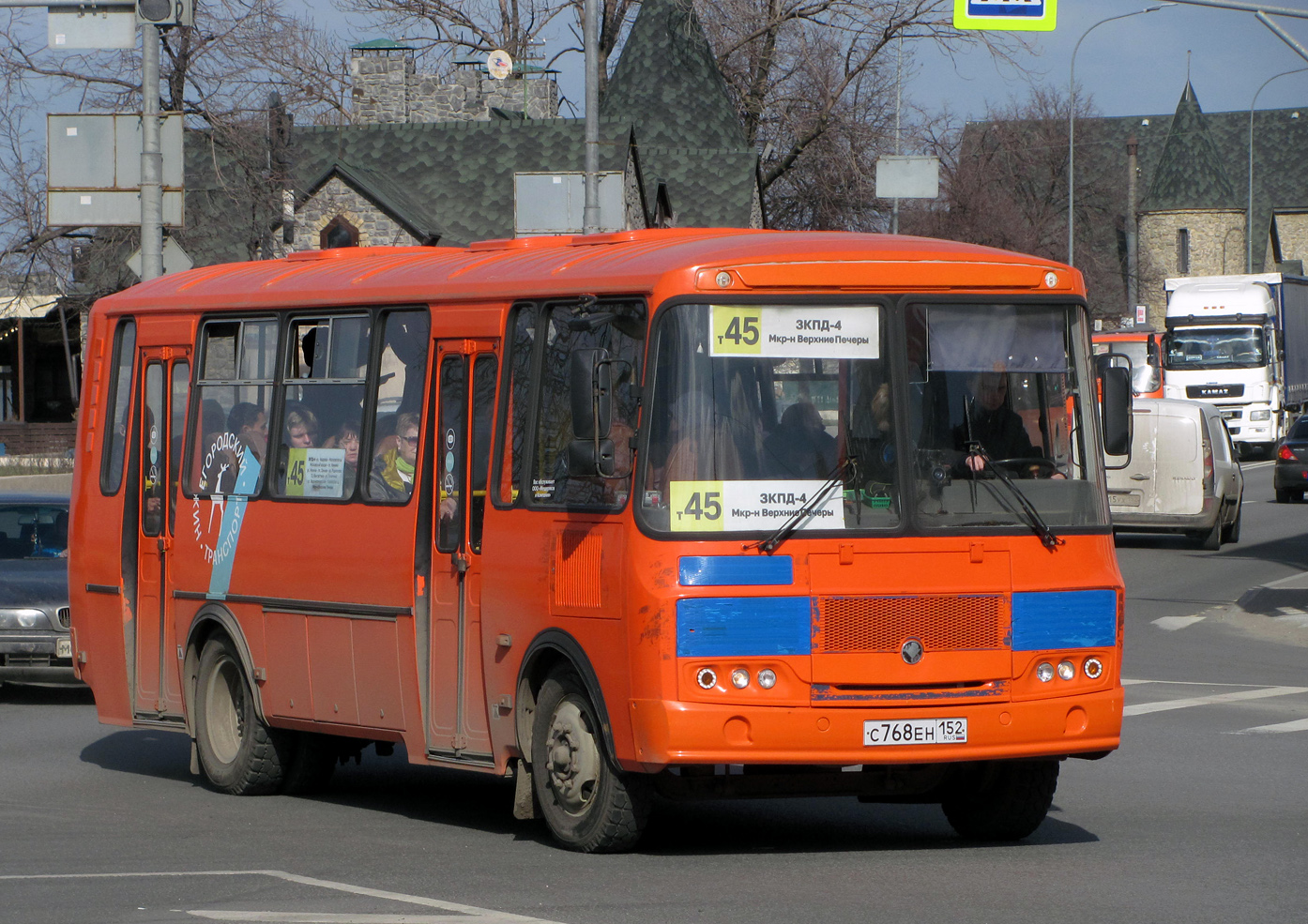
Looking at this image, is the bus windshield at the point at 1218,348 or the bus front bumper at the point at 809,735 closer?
the bus front bumper at the point at 809,735

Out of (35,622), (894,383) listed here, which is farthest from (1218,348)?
(894,383)

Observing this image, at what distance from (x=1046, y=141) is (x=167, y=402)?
8168 cm

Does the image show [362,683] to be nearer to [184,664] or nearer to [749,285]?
[184,664]

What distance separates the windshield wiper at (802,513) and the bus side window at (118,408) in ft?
16.7

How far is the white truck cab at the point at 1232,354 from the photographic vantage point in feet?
171

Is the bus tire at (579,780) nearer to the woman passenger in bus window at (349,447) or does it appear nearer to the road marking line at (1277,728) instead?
the woman passenger in bus window at (349,447)

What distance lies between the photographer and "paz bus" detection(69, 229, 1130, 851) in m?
8.05

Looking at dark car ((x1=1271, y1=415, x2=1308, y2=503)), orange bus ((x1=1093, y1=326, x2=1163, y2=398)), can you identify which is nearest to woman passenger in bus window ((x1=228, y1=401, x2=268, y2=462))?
dark car ((x1=1271, y1=415, x2=1308, y2=503))

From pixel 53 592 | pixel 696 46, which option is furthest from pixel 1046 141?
pixel 53 592

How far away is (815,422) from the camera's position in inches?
326

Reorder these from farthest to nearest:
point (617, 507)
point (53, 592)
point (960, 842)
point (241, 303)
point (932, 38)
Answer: point (932, 38)
point (53, 592)
point (241, 303)
point (960, 842)
point (617, 507)

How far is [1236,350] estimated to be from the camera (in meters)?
52.6

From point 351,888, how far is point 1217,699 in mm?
8511

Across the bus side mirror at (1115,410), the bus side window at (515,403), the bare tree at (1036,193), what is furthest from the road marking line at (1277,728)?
the bare tree at (1036,193)
